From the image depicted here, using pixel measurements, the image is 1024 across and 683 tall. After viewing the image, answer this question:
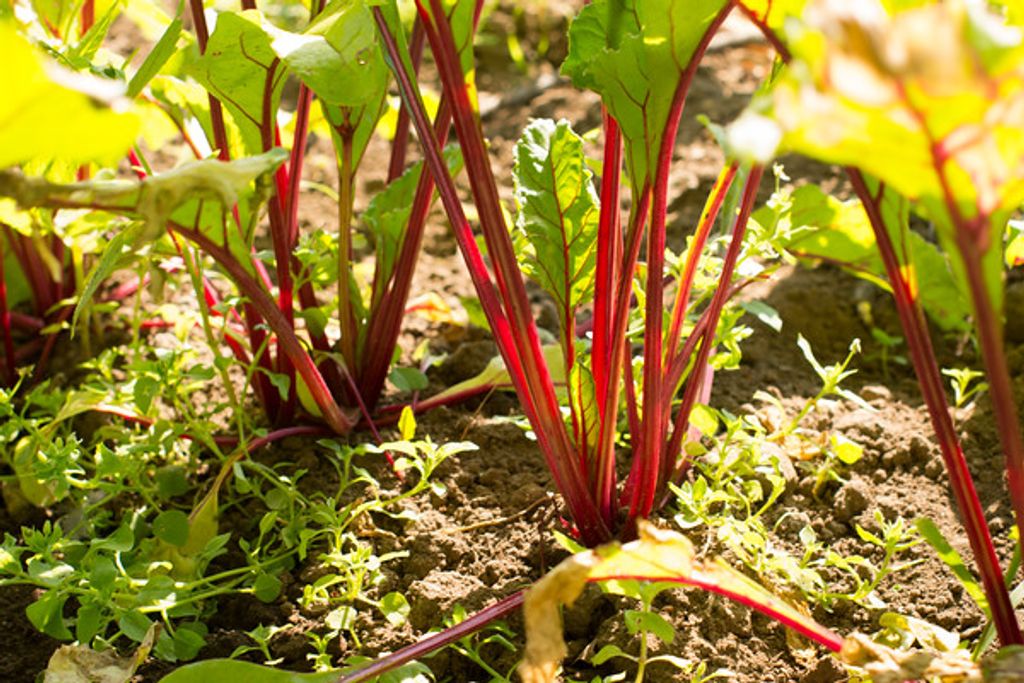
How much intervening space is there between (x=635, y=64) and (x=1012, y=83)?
1.33 ft

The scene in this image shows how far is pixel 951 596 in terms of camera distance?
119 centimetres

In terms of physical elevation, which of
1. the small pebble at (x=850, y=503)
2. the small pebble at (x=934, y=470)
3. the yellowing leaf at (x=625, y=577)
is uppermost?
the yellowing leaf at (x=625, y=577)

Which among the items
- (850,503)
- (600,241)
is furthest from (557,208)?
(850,503)

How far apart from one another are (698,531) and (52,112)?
0.81 m

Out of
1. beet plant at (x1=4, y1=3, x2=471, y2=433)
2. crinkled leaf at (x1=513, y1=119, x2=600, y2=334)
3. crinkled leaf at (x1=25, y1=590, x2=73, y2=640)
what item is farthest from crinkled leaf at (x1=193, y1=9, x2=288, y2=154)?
crinkled leaf at (x1=25, y1=590, x2=73, y2=640)

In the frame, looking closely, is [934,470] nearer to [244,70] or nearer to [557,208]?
[557,208]

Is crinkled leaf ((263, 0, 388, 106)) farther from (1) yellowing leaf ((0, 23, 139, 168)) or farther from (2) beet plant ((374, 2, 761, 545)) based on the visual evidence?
(1) yellowing leaf ((0, 23, 139, 168))

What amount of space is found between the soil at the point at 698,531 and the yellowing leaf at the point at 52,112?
26.6 inches

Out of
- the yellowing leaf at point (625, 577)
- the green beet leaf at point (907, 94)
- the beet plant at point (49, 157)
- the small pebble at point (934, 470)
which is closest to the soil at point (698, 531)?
the small pebble at point (934, 470)

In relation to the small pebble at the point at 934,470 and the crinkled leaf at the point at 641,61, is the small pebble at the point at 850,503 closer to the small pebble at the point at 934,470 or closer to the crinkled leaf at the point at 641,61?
the small pebble at the point at 934,470

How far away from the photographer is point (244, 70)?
122 centimetres

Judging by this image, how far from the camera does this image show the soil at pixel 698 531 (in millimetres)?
1148

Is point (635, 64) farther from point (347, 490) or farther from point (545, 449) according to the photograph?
point (347, 490)

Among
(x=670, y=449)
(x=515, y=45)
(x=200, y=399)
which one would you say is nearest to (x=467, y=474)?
(x=670, y=449)
